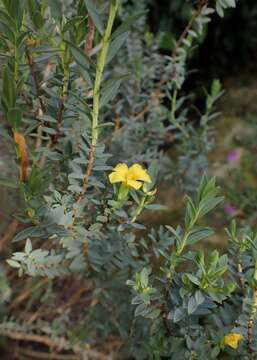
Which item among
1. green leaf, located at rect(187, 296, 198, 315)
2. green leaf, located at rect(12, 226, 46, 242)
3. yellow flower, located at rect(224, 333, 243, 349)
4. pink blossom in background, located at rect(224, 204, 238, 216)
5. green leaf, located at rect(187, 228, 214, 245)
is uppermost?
Answer: green leaf, located at rect(187, 228, 214, 245)

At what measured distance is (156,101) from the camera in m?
1.31

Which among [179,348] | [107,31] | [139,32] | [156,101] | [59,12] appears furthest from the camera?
[139,32]

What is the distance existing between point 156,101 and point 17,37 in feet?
2.36

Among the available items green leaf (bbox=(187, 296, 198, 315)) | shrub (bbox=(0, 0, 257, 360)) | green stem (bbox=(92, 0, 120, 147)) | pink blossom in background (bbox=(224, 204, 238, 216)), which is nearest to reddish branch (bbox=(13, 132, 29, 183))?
shrub (bbox=(0, 0, 257, 360))

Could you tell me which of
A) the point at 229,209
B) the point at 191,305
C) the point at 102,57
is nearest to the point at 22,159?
the point at 102,57

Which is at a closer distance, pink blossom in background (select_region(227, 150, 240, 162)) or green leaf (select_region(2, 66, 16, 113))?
green leaf (select_region(2, 66, 16, 113))

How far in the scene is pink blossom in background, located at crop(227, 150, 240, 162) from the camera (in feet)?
7.14

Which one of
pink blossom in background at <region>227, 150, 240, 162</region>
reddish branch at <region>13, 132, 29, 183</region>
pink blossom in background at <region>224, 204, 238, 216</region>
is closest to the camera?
reddish branch at <region>13, 132, 29, 183</region>

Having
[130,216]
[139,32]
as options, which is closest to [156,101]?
[139,32]

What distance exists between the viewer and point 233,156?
2188 mm

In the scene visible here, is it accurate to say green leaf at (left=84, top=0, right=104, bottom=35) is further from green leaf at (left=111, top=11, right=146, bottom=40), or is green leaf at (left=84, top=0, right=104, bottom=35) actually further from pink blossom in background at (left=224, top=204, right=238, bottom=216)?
pink blossom in background at (left=224, top=204, right=238, bottom=216)

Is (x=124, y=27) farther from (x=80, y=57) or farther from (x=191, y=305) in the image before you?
(x=191, y=305)

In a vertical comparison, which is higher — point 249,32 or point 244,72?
point 249,32

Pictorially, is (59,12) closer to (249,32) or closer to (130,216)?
(130,216)
